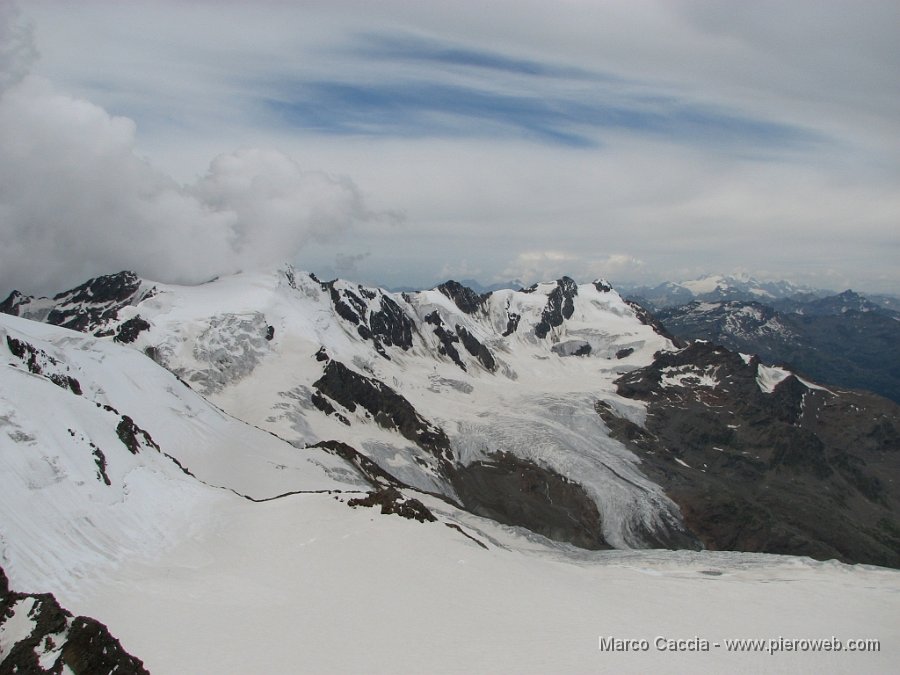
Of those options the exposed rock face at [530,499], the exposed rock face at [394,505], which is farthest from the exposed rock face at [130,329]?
the exposed rock face at [394,505]

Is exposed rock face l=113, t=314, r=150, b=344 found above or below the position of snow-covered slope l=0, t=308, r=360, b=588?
below

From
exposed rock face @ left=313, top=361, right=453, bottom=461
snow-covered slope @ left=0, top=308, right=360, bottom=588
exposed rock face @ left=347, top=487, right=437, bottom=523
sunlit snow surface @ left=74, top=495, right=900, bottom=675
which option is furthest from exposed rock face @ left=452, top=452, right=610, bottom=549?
sunlit snow surface @ left=74, top=495, right=900, bottom=675

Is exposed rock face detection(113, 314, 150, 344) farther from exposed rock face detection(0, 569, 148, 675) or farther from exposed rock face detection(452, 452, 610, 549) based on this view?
exposed rock face detection(0, 569, 148, 675)

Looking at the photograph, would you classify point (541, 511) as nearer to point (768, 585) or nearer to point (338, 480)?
point (338, 480)

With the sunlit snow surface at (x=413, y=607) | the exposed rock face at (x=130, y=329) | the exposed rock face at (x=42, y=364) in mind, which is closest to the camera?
the sunlit snow surface at (x=413, y=607)

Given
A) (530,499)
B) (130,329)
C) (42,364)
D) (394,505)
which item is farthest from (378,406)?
(394,505)

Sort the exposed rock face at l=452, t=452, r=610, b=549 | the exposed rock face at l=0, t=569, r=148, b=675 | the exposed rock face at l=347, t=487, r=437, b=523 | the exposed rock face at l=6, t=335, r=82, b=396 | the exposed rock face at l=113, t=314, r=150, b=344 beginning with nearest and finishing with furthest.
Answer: the exposed rock face at l=0, t=569, r=148, b=675 → the exposed rock face at l=347, t=487, r=437, b=523 → the exposed rock face at l=6, t=335, r=82, b=396 → the exposed rock face at l=452, t=452, r=610, b=549 → the exposed rock face at l=113, t=314, r=150, b=344

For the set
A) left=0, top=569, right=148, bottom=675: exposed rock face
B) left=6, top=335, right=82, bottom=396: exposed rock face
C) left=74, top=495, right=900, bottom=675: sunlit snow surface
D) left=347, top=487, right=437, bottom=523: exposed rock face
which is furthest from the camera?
left=6, top=335, right=82, bottom=396: exposed rock face

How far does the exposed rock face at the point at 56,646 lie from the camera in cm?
1625

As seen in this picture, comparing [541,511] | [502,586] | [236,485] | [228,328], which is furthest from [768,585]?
[228,328]

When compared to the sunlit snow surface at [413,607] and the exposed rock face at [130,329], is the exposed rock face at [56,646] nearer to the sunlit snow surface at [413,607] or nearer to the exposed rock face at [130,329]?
the sunlit snow surface at [413,607]

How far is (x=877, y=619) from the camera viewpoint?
2947 centimetres

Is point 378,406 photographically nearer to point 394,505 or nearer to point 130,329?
point 130,329

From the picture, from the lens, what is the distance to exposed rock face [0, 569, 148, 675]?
53.3 ft
